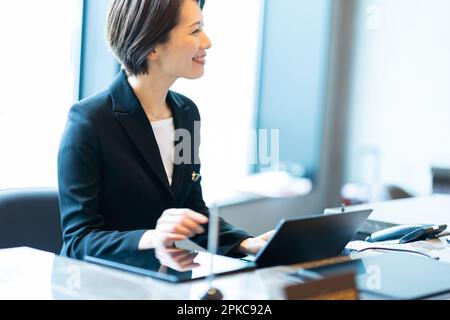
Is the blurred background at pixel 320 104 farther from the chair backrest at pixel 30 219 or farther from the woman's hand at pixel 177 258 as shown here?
the woman's hand at pixel 177 258

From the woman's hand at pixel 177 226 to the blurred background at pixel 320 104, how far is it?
8.82 ft

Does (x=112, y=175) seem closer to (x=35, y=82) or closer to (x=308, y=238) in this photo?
(x=308, y=238)

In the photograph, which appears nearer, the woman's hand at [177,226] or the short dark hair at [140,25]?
the woman's hand at [177,226]

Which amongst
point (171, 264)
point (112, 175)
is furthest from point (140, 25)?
point (171, 264)

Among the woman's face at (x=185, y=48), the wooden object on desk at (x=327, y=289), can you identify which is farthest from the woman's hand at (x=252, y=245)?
the wooden object on desk at (x=327, y=289)

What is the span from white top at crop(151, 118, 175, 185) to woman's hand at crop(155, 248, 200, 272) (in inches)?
18.0

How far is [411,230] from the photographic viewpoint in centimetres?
229

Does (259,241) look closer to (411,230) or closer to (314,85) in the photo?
(411,230)

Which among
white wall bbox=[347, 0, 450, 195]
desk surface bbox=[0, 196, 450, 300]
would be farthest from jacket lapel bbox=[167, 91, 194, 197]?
white wall bbox=[347, 0, 450, 195]

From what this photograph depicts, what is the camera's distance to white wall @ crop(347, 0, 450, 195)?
17.2 ft

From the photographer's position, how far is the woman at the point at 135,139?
1.93m

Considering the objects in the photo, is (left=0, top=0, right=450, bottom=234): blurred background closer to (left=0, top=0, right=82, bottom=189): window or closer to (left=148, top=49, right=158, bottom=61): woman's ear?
(left=0, top=0, right=82, bottom=189): window
